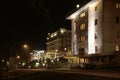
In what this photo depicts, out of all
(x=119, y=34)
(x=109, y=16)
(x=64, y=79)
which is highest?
(x=109, y=16)

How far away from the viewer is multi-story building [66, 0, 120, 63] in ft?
240

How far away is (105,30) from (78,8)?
17.6 metres

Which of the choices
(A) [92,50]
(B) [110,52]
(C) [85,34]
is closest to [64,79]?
(B) [110,52]

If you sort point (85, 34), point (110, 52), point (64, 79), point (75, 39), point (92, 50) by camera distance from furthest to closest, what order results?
1. point (75, 39)
2. point (85, 34)
3. point (92, 50)
4. point (110, 52)
5. point (64, 79)

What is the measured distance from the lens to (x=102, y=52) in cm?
7256

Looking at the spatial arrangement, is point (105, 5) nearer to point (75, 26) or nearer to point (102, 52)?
point (102, 52)

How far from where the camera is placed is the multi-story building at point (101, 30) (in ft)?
240

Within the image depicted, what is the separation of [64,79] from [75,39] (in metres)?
61.1

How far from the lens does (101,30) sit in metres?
73.7

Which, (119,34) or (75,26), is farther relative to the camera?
(75,26)

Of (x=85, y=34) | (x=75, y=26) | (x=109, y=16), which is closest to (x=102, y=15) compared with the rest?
(x=109, y=16)

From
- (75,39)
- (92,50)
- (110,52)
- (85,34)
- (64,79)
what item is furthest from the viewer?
(75,39)

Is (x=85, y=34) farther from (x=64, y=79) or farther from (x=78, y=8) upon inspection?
(x=64, y=79)

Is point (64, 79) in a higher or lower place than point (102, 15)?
lower
